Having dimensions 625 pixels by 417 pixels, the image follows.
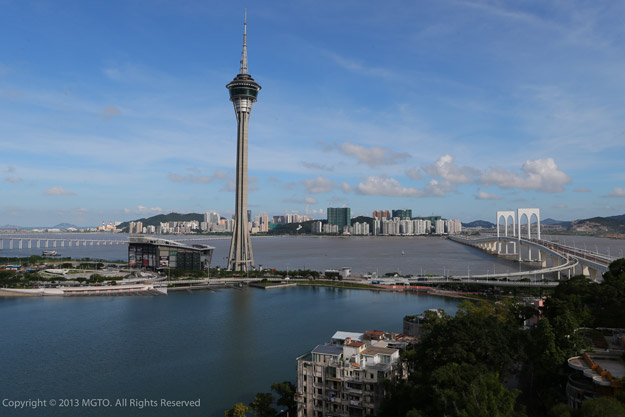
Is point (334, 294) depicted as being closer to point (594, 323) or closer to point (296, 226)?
point (594, 323)

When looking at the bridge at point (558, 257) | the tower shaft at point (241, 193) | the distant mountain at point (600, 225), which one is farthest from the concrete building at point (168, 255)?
the distant mountain at point (600, 225)

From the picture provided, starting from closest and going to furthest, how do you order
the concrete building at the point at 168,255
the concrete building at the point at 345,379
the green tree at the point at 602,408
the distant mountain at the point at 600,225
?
1. the green tree at the point at 602,408
2. the concrete building at the point at 345,379
3. the concrete building at the point at 168,255
4. the distant mountain at the point at 600,225

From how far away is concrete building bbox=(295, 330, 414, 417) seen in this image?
5.96 m

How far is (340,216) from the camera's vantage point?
278ft

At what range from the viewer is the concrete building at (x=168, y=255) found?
24.6 metres

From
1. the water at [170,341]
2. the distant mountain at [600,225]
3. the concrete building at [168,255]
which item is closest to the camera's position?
the water at [170,341]

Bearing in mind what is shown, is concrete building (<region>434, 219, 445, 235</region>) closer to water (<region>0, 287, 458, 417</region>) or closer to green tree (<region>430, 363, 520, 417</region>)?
water (<region>0, 287, 458, 417</region>)

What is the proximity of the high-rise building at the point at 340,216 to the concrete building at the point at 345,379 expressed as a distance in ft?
255

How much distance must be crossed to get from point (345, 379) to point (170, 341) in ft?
21.4

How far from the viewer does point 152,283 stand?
20750 mm

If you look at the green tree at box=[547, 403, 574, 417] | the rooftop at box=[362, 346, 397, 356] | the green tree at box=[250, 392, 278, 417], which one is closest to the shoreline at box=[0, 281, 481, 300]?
the rooftop at box=[362, 346, 397, 356]

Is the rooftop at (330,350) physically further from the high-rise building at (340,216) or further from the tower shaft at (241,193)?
the high-rise building at (340,216)

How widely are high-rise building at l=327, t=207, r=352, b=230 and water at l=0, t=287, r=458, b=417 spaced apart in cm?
6565

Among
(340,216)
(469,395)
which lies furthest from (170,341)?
(340,216)
